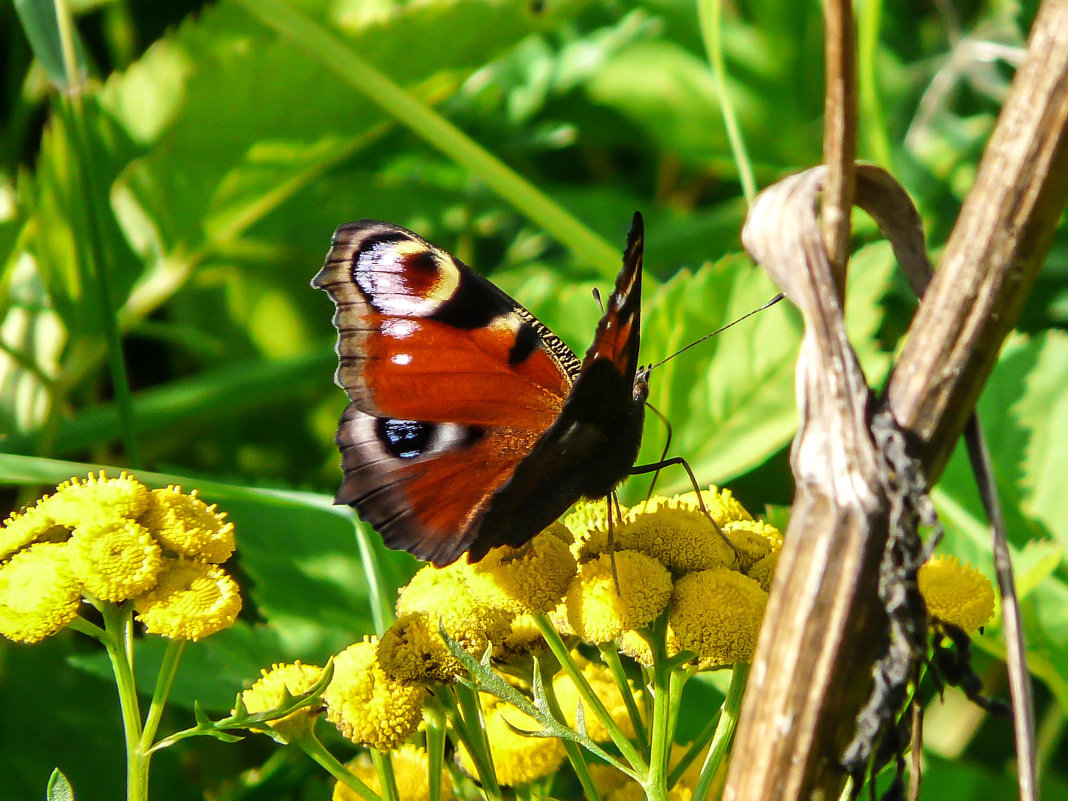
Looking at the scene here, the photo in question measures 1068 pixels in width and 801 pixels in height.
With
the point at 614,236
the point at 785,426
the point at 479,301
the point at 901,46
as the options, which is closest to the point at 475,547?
the point at 479,301

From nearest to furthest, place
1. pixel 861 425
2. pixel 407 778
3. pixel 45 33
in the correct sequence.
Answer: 1. pixel 861 425
2. pixel 407 778
3. pixel 45 33

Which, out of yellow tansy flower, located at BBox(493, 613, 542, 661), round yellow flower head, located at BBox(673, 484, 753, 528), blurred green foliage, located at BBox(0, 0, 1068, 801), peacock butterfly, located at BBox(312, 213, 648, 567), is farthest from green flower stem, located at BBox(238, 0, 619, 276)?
yellow tansy flower, located at BBox(493, 613, 542, 661)

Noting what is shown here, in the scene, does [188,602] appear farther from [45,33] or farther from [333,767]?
[45,33]

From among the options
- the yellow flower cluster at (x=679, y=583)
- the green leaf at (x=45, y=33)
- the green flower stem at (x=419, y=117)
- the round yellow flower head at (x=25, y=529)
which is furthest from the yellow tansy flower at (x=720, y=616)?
the green leaf at (x=45, y=33)

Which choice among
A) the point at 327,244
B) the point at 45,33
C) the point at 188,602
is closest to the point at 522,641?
the point at 188,602

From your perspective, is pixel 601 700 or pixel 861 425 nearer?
pixel 861 425

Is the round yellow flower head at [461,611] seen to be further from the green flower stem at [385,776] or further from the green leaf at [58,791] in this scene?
the green leaf at [58,791]

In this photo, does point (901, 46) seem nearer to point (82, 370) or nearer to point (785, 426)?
point (785, 426)
